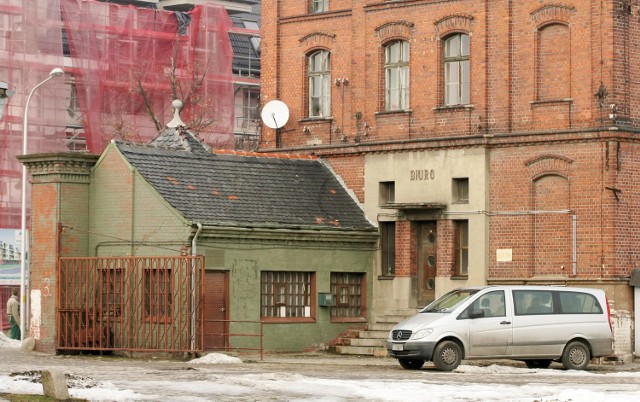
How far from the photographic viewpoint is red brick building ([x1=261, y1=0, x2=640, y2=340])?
126ft

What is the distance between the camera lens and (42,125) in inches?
2584

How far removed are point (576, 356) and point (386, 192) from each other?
390 inches

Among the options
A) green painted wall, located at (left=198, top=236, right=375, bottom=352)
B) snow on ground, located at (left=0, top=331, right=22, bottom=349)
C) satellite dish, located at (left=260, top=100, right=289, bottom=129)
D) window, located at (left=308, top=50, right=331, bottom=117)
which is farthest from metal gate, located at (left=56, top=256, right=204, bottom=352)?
window, located at (left=308, top=50, right=331, bottom=117)

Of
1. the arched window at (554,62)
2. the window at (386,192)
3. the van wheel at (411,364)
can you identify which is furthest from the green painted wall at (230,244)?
the arched window at (554,62)

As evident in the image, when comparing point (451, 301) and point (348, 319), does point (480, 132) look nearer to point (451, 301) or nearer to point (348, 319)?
point (348, 319)

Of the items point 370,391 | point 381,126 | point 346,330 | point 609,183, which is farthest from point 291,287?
point 370,391

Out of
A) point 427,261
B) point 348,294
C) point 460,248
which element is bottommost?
point 348,294

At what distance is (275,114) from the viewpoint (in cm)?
Result: 4547

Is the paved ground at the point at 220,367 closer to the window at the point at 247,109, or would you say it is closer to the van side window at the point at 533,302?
the van side window at the point at 533,302

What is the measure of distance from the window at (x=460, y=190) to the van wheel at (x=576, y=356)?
7.49 m

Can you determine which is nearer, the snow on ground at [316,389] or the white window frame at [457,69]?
the snow on ground at [316,389]

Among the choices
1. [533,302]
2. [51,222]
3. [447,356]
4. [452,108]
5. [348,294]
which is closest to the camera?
[447,356]

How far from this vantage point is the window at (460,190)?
41.0 metres

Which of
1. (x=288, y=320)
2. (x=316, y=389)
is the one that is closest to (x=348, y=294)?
(x=288, y=320)
